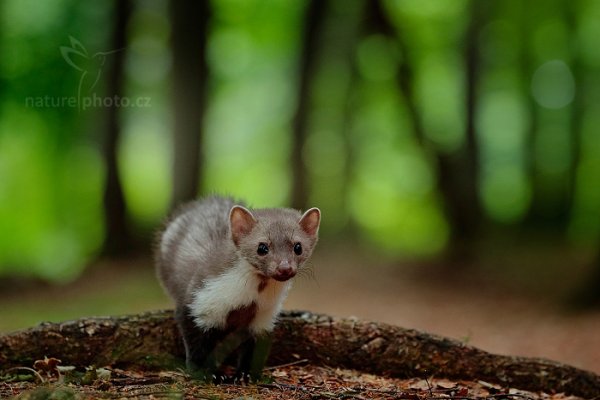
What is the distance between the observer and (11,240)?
25.4 m

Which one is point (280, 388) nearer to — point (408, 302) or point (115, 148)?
point (408, 302)

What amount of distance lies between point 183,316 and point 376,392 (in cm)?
192

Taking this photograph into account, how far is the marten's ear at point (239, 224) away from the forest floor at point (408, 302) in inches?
299

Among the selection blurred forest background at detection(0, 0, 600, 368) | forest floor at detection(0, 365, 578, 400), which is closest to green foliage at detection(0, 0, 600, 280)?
blurred forest background at detection(0, 0, 600, 368)

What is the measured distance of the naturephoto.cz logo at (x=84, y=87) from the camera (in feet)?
69.7

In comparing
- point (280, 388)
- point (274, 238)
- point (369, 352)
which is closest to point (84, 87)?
point (274, 238)

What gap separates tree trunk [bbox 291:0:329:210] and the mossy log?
17194 mm

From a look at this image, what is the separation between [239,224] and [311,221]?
2.12ft

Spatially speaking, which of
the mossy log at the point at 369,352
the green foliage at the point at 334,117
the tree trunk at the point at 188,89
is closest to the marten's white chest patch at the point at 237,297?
the mossy log at the point at 369,352

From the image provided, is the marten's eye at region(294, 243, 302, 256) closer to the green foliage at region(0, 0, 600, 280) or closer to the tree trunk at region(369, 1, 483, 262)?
the green foliage at region(0, 0, 600, 280)

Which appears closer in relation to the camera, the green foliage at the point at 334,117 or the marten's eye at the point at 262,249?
the marten's eye at the point at 262,249

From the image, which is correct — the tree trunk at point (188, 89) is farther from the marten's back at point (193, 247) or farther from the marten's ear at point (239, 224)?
the marten's ear at point (239, 224)

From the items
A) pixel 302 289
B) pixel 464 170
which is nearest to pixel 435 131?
pixel 464 170

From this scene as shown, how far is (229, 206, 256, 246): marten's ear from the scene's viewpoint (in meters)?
6.42
